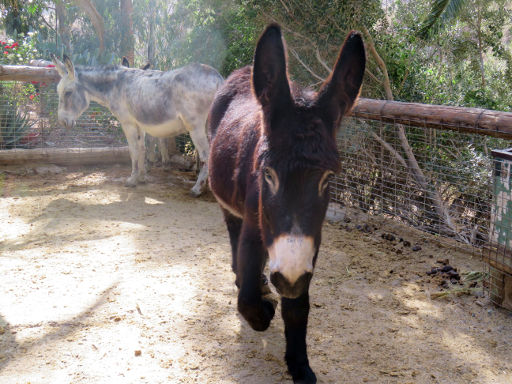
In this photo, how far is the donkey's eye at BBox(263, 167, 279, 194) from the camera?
6.67 feet

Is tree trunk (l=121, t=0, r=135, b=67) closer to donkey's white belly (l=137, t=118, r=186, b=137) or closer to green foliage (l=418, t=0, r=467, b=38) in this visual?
donkey's white belly (l=137, t=118, r=186, b=137)

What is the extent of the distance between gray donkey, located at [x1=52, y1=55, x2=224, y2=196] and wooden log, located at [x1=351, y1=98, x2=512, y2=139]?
2.50m

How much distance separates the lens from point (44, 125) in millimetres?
8766

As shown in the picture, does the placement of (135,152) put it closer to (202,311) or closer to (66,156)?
(66,156)

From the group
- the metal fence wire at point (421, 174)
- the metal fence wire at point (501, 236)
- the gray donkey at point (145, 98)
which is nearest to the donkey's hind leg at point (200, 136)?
the gray donkey at point (145, 98)

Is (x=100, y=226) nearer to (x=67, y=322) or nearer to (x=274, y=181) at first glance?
(x=67, y=322)

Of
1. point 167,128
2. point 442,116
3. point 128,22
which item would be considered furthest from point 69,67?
point 442,116

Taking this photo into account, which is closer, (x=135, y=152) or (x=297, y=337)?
(x=297, y=337)

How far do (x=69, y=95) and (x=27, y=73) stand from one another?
1.22 metres

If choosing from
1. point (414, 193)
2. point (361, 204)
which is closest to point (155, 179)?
point (361, 204)

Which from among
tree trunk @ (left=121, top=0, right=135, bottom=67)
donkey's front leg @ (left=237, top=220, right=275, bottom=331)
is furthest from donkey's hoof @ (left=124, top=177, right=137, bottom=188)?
tree trunk @ (left=121, top=0, right=135, bottom=67)

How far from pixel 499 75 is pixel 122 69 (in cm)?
923

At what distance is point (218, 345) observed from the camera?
122 inches

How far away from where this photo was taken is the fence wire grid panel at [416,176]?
5.14 meters
